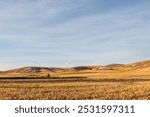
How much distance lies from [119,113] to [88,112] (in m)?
1.30

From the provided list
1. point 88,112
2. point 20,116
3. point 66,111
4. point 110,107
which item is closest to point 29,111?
point 20,116

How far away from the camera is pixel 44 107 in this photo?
1591 cm

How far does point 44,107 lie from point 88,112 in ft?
6.84

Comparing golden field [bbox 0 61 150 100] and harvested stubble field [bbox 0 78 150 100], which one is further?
golden field [bbox 0 61 150 100]

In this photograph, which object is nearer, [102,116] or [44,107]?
[102,116]

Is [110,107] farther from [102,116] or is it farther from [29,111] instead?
[29,111]

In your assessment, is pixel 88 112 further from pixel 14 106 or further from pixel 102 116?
pixel 14 106

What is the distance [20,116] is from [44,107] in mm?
1335

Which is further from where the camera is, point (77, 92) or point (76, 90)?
point (76, 90)

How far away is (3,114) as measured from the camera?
50.5ft

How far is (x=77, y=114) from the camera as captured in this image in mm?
15062

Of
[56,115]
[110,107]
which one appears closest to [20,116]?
[56,115]

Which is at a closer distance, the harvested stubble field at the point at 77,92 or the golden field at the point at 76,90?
the harvested stubble field at the point at 77,92

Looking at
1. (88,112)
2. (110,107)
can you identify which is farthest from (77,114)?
(110,107)
